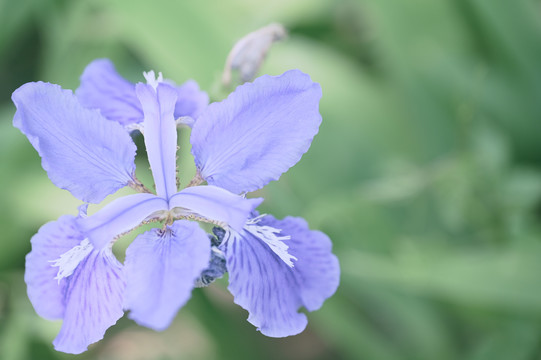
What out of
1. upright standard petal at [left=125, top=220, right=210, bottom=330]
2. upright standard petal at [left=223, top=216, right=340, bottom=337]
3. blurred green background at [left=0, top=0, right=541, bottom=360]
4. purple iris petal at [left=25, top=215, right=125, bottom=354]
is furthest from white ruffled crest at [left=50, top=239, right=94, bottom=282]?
blurred green background at [left=0, top=0, right=541, bottom=360]

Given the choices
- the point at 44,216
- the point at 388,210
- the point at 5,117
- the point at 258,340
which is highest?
the point at 388,210

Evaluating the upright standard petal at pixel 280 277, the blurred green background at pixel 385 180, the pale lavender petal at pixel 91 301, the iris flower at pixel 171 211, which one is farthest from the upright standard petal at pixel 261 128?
the blurred green background at pixel 385 180

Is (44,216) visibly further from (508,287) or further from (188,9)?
(508,287)

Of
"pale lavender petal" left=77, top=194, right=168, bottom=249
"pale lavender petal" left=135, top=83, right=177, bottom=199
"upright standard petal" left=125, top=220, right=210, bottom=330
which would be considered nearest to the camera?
"upright standard petal" left=125, top=220, right=210, bottom=330

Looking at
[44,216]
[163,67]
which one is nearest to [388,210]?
[163,67]

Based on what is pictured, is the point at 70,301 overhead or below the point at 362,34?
below

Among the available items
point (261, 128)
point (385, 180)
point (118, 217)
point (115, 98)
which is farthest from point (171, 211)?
point (385, 180)

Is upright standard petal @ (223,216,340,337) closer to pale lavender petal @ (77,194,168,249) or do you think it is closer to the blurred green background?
pale lavender petal @ (77,194,168,249)
